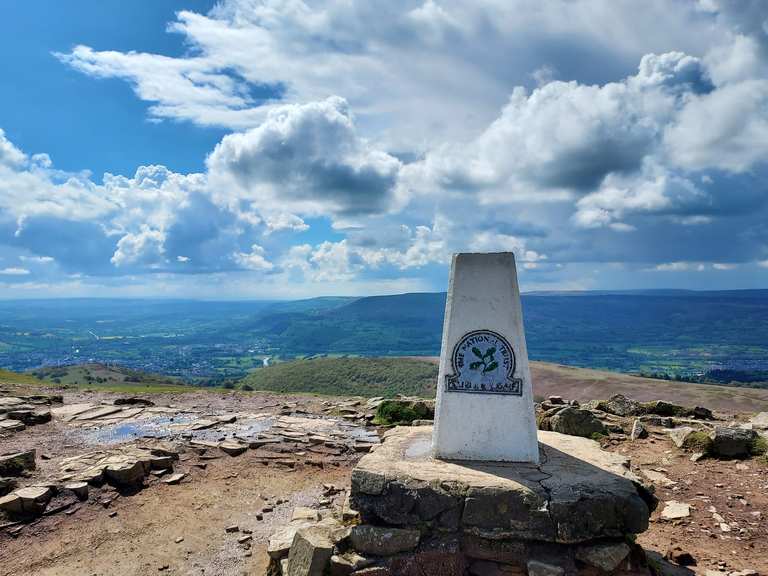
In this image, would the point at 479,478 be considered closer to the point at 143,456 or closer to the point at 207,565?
the point at 207,565

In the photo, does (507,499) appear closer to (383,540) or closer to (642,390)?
(383,540)

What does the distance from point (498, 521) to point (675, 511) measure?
4.71m

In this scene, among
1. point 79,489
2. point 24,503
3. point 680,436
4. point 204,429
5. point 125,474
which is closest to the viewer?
point 24,503

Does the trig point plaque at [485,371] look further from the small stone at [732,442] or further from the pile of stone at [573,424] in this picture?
the small stone at [732,442]

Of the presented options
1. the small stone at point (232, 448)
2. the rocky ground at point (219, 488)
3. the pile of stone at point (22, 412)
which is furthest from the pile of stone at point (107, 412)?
the small stone at point (232, 448)

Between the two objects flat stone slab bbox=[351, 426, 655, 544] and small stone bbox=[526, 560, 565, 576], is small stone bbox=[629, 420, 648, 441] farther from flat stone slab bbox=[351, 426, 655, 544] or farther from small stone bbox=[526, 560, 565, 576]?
small stone bbox=[526, 560, 565, 576]

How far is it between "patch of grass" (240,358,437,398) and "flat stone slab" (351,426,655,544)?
51289 millimetres

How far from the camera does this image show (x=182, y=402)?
2108cm

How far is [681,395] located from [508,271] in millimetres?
49982

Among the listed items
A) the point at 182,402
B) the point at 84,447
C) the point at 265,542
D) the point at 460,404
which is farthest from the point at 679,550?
the point at 182,402

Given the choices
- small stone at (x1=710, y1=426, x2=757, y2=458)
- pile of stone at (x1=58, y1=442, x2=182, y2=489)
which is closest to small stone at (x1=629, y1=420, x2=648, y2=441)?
small stone at (x1=710, y1=426, x2=757, y2=458)

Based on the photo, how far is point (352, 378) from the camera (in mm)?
66250

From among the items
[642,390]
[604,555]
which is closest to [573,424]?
[604,555]

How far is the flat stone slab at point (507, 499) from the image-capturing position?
652 cm
